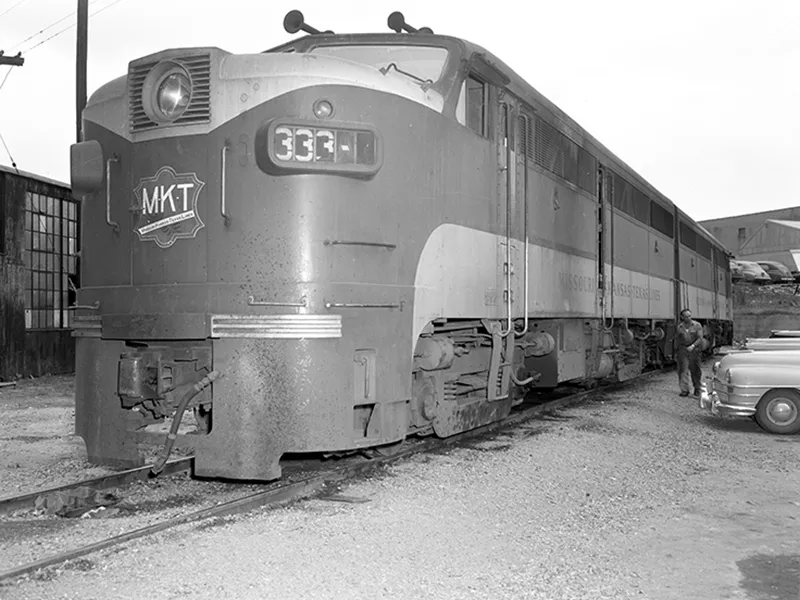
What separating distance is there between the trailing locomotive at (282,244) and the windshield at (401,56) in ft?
0.06

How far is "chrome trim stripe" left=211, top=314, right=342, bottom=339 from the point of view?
5895 mm

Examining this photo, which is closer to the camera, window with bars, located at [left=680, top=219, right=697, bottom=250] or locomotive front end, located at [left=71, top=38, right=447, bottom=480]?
locomotive front end, located at [left=71, top=38, right=447, bottom=480]

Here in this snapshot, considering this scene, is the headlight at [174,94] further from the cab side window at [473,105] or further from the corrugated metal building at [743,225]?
the corrugated metal building at [743,225]

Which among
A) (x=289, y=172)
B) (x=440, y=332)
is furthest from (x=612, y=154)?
(x=289, y=172)

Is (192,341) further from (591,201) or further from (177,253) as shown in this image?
(591,201)

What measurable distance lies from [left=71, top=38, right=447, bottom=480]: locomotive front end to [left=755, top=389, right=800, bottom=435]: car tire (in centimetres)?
555

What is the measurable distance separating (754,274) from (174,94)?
4416cm

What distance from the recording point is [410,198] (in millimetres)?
6664

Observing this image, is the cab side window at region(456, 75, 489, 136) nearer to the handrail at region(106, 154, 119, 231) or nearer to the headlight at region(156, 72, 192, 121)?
the headlight at region(156, 72, 192, 121)

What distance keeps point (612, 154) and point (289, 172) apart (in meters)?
8.58

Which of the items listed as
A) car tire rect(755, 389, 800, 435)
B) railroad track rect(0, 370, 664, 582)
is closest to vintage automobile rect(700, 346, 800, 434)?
car tire rect(755, 389, 800, 435)

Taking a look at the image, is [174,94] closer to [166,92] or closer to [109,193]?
[166,92]

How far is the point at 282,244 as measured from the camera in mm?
5984

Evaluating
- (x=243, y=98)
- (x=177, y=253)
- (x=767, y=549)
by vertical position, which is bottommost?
(x=767, y=549)
